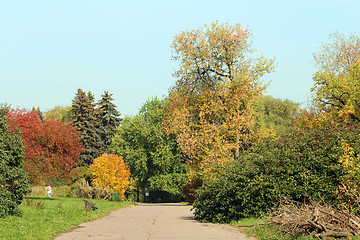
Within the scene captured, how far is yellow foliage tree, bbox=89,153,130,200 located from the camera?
41188mm

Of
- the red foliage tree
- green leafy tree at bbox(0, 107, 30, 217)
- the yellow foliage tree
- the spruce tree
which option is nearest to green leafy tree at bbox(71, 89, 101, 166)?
the spruce tree

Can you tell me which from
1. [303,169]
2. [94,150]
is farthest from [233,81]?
[94,150]

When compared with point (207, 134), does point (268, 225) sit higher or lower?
lower

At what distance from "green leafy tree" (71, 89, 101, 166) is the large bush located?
4926 cm

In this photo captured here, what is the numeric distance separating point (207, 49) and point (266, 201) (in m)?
15.1

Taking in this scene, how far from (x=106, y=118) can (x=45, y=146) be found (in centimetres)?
3555

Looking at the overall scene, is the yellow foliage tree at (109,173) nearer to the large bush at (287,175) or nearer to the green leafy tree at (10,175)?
the green leafy tree at (10,175)

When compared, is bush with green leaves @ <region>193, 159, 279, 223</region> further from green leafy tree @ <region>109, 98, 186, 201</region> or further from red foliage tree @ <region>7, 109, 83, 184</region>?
green leafy tree @ <region>109, 98, 186, 201</region>

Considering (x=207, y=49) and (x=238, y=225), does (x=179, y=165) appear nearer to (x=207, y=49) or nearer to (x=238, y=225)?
(x=207, y=49)

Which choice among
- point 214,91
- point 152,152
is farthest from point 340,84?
point 152,152

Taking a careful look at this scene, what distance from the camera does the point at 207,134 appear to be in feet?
91.1

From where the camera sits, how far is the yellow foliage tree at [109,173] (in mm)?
41188

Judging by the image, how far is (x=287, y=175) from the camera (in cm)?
1602

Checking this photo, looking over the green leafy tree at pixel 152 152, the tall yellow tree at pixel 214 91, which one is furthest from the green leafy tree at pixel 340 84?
the green leafy tree at pixel 152 152
